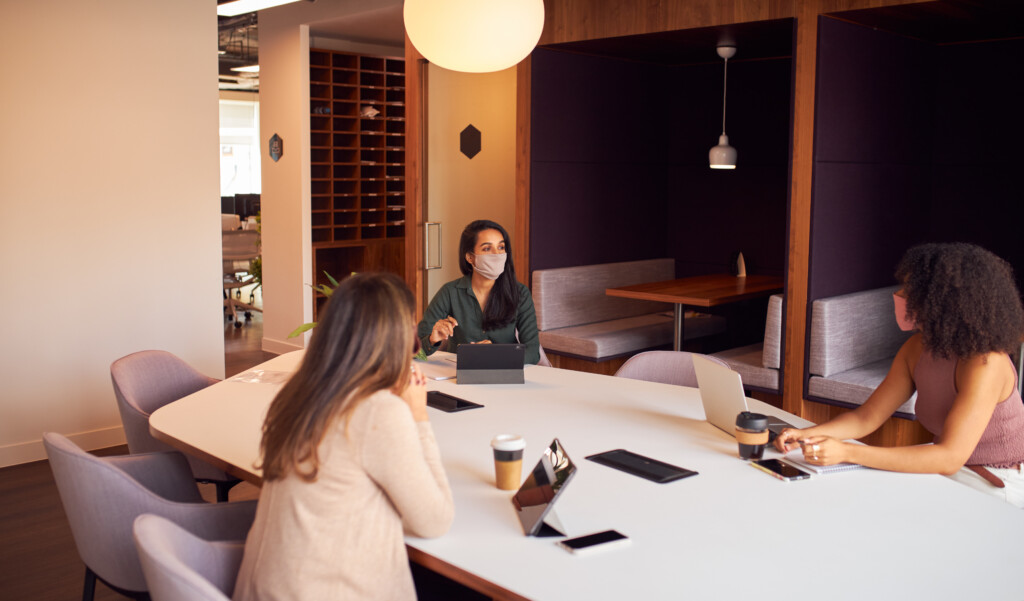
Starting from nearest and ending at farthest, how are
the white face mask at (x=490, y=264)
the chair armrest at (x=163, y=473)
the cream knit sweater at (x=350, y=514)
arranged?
1. the cream knit sweater at (x=350, y=514)
2. the chair armrest at (x=163, y=473)
3. the white face mask at (x=490, y=264)

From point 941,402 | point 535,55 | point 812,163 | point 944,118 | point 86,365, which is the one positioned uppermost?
point 535,55

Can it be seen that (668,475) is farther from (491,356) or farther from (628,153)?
(628,153)

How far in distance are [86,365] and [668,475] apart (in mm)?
4455

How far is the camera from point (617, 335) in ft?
20.2

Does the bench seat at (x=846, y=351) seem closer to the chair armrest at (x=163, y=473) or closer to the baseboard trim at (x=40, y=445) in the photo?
the chair armrest at (x=163, y=473)

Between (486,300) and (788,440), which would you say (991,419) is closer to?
(788,440)

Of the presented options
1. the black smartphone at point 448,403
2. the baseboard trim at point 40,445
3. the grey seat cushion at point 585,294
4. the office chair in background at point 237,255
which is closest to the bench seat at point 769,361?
the grey seat cushion at point 585,294

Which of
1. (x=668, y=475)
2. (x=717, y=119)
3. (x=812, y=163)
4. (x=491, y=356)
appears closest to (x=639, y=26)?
(x=812, y=163)

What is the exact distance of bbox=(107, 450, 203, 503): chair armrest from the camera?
291cm

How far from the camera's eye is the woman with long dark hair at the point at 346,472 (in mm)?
1812

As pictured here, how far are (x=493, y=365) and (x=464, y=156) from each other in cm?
356

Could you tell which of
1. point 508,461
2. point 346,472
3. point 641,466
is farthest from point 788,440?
point 346,472

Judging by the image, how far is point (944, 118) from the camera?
6.30m

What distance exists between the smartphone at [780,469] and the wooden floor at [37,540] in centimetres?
267
